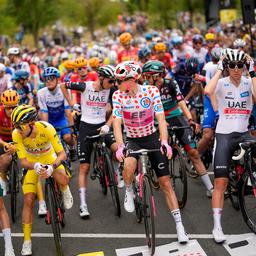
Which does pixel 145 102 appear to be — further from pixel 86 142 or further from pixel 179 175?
pixel 179 175

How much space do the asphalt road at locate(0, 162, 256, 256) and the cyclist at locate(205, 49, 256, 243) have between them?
19.2 inches

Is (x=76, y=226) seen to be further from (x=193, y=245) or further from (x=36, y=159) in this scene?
(x=193, y=245)

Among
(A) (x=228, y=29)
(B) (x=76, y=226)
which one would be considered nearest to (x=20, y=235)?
(B) (x=76, y=226)

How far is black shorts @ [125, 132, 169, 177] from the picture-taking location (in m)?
6.32

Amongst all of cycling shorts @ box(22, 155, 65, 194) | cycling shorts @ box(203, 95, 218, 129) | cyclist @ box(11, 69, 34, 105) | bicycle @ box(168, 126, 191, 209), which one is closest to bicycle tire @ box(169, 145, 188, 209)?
bicycle @ box(168, 126, 191, 209)

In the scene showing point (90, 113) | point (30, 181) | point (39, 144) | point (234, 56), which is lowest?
point (30, 181)

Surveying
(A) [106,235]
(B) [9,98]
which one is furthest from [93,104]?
(A) [106,235]

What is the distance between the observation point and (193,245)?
6.23 metres

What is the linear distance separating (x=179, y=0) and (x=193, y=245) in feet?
140

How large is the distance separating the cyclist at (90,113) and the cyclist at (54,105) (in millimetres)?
937

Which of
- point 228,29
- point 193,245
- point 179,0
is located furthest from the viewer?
point 179,0

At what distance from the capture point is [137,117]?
20.9 ft

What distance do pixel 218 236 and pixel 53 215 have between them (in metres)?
2.00

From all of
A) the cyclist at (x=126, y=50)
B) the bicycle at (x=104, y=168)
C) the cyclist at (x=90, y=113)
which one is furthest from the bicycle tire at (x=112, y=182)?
the cyclist at (x=126, y=50)
